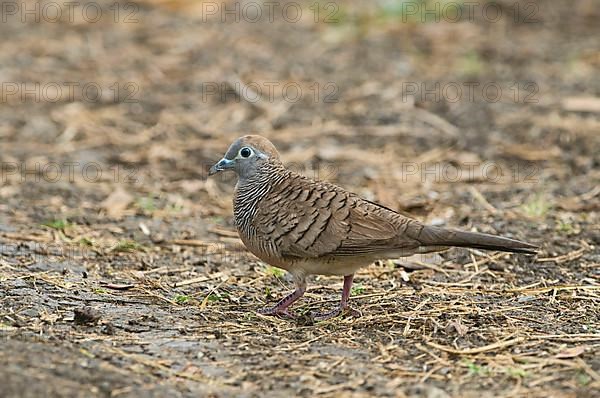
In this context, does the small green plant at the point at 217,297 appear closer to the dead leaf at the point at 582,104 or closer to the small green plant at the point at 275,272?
the small green plant at the point at 275,272

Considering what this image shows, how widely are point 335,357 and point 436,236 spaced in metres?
0.83

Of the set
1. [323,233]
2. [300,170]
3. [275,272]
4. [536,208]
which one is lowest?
[275,272]

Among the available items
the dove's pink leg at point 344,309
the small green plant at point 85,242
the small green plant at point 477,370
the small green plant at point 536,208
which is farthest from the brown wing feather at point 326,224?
the small green plant at point 536,208

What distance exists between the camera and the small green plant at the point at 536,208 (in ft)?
21.5

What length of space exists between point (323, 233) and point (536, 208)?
242 centimetres

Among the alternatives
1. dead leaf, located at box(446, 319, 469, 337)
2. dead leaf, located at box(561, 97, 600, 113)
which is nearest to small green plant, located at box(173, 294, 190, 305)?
dead leaf, located at box(446, 319, 469, 337)

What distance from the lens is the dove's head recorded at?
17.2 ft

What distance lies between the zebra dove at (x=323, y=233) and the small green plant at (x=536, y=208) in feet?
6.59

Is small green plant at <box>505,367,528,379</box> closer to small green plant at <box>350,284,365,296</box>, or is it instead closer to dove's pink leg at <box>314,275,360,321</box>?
dove's pink leg at <box>314,275,360,321</box>

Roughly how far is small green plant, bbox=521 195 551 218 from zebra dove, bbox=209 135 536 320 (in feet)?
6.59

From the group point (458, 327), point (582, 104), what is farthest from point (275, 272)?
point (582, 104)

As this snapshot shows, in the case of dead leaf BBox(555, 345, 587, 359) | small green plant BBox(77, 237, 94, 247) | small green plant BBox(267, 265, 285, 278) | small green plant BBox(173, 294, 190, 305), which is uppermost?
dead leaf BBox(555, 345, 587, 359)

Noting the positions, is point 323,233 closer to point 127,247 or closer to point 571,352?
point 571,352

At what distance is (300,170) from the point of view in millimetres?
8078
